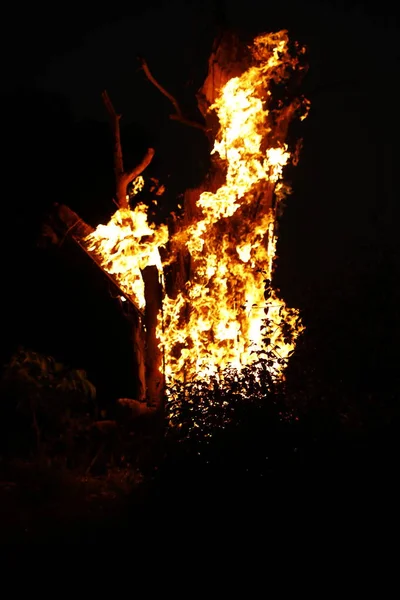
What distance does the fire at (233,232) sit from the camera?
23.7 ft

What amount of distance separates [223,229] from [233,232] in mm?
108

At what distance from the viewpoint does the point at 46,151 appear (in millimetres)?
12188

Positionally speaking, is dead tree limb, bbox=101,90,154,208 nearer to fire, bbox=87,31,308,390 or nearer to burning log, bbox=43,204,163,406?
fire, bbox=87,31,308,390

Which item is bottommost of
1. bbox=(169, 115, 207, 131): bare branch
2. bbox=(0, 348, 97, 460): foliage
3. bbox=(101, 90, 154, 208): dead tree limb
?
bbox=(0, 348, 97, 460): foliage

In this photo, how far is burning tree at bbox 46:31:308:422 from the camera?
722 centimetres

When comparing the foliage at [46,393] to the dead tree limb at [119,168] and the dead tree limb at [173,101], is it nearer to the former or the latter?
the dead tree limb at [119,168]

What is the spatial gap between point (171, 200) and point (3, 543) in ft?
14.8

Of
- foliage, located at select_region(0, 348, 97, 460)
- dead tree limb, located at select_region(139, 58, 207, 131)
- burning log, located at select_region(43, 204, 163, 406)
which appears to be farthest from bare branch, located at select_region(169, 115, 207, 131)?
foliage, located at select_region(0, 348, 97, 460)

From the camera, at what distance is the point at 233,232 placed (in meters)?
7.29

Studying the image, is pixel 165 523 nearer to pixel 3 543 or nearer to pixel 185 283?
pixel 3 543

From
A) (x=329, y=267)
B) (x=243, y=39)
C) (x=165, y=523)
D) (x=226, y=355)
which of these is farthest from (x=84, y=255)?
(x=165, y=523)

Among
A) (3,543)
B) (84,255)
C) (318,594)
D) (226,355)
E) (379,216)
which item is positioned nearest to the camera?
(318,594)

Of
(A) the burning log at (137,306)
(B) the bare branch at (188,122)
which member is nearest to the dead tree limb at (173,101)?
(B) the bare branch at (188,122)

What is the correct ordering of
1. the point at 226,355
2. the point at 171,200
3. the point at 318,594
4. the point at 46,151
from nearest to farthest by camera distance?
1. the point at 318,594
2. the point at 226,355
3. the point at 171,200
4. the point at 46,151
